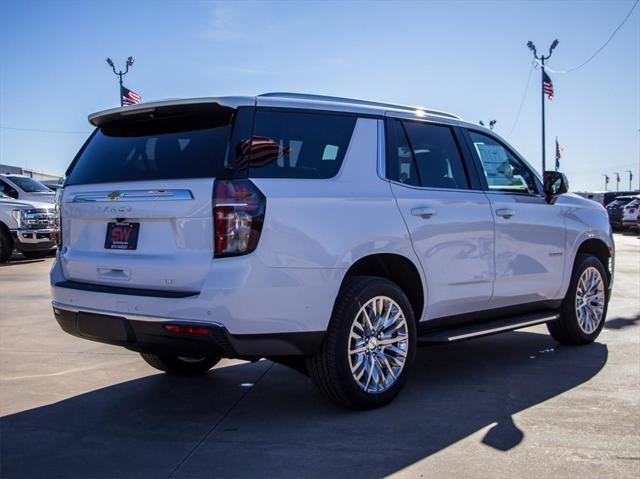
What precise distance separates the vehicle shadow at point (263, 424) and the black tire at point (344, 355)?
0.40 ft

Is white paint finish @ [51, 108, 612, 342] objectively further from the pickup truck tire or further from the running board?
the pickup truck tire

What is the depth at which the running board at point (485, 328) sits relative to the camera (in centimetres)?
495

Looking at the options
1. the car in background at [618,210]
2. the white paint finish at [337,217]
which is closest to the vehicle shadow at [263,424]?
the white paint finish at [337,217]

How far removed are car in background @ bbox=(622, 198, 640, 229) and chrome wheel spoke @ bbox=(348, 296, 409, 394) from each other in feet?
86.0

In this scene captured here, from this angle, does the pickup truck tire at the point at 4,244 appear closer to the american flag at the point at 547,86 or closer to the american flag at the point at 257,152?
the american flag at the point at 257,152

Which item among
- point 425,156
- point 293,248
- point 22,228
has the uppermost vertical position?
point 425,156

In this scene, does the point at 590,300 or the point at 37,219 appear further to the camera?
the point at 37,219

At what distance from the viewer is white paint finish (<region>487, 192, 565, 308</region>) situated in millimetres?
5598

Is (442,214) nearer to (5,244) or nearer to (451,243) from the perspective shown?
(451,243)

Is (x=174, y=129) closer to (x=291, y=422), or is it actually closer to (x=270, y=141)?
(x=270, y=141)

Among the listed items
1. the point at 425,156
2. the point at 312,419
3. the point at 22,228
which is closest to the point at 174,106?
the point at 425,156

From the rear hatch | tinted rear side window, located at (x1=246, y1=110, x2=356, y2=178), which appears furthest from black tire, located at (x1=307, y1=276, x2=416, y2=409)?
the rear hatch

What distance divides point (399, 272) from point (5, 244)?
12568 mm

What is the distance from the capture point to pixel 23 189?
17672 millimetres
